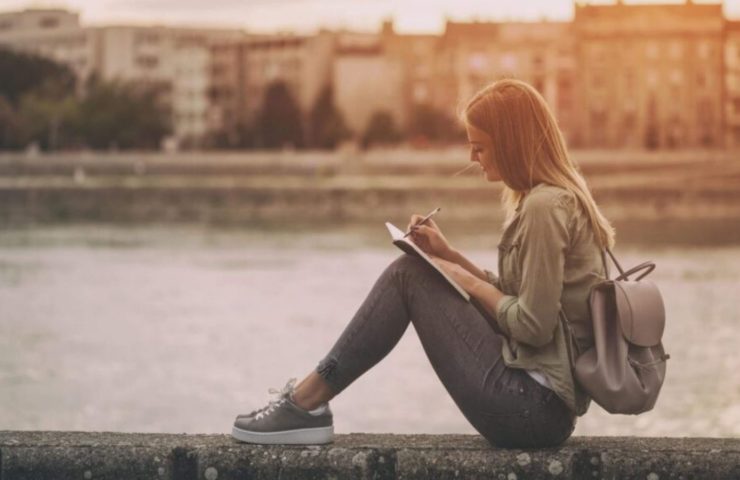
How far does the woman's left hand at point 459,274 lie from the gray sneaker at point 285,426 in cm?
35

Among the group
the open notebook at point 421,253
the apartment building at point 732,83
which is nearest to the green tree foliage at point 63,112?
the apartment building at point 732,83

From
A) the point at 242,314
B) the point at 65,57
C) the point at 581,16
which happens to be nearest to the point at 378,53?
the point at 581,16

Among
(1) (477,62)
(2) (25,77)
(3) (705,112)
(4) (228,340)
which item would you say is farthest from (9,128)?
(4) (228,340)

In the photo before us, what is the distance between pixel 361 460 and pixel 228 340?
11.5 metres

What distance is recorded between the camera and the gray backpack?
265cm

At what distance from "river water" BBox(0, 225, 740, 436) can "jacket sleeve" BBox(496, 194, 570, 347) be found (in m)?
6.08

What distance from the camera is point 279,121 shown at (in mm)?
76875

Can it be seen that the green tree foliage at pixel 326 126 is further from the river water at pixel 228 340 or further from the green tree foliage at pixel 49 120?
the river water at pixel 228 340

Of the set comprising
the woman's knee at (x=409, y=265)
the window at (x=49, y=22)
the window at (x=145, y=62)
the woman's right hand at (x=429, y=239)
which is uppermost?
the woman's right hand at (x=429, y=239)

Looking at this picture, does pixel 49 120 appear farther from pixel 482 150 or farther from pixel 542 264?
pixel 542 264

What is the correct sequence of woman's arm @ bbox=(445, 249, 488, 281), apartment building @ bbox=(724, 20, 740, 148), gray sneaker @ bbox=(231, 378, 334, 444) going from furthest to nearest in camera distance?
apartment building @ bbox=(724, 20, 740, 148) → woman's arm @ bbox=(445, 249, 488, 281) → gray sneaker @ bbox=(231, 378, 334, 444)

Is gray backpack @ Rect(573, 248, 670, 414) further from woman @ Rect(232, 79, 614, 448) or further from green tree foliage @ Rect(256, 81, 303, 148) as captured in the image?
green tree foliage @ Rect(256, 81, 303, 148)

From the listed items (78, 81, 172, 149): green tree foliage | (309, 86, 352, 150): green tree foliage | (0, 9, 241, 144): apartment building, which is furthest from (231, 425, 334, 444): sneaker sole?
(0, 9, 241, 144): apartment building

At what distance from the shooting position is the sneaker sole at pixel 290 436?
284 cm
